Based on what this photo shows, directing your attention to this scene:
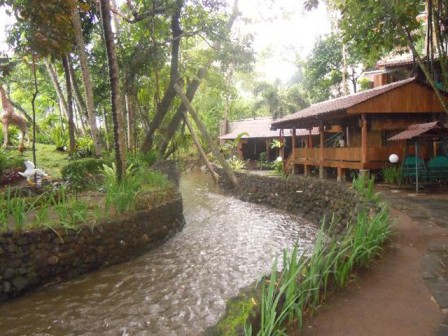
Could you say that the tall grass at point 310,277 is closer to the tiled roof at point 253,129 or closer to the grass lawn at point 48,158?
the grass lawn at point 48,158

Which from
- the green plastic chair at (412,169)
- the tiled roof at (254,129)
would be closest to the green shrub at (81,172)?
the green plastic chair at (412,169)

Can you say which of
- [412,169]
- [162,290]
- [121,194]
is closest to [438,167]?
[412,169]

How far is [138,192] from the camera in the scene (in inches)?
323

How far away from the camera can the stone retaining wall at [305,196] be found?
916 centimetres

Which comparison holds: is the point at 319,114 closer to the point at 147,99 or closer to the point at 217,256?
the point at 217,256

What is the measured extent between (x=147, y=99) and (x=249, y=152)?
1175 centimetres

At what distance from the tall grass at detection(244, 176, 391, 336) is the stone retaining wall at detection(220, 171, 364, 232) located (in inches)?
115

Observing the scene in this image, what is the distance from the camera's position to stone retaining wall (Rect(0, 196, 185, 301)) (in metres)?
5.47

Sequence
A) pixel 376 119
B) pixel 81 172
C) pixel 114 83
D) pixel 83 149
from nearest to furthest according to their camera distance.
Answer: pixel 114 83
pixel 81 172
pixel 83 149
pixel 376 119

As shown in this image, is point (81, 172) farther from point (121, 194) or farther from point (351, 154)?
point (351, 154)

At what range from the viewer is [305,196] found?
12.0 m

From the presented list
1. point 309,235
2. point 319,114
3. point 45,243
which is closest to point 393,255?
point 309,235

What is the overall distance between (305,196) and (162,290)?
24.0 ft

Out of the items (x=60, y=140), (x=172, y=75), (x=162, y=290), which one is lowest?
(x=162, y=290)
